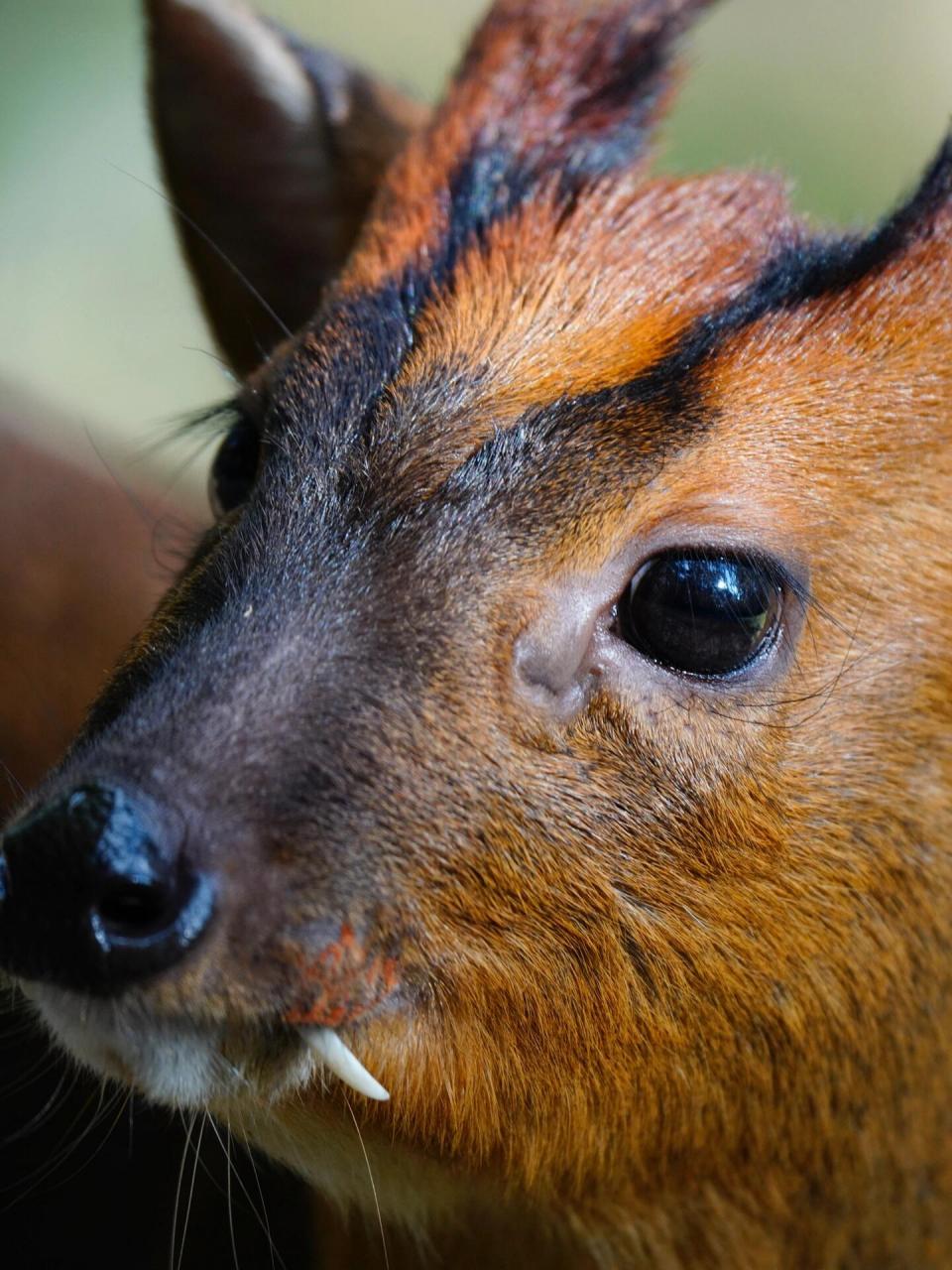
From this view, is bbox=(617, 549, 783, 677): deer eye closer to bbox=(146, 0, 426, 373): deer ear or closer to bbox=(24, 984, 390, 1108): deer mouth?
bbox=(24, 984, 390, 1108): deer mouth

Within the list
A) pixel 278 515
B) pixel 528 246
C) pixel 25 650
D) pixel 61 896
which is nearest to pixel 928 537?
pixel 528 246

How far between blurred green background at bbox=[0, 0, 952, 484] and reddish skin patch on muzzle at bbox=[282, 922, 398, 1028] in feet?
11.9

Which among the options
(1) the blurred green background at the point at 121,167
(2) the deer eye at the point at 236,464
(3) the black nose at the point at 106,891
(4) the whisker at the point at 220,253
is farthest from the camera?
(1) the blurred green background at the point at 121,167

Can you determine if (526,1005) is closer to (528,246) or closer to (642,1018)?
(642,1018)

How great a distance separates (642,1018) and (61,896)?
75cm

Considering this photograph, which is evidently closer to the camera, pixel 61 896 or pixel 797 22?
pixel 61 896

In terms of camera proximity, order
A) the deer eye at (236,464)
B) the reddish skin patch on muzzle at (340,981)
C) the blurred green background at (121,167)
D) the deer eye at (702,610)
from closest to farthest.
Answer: the reddish skin patch on muzzle at (340,981)
the deer eye at (702,610)
the deer eye at (236,464)
the blurred green background at (121,167)

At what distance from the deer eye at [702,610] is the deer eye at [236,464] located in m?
0.76

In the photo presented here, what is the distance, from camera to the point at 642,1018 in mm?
1870

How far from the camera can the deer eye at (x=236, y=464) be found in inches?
92.0

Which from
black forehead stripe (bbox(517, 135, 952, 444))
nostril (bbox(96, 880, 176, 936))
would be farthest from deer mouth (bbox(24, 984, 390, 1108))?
black forehead stripe (bbox(517, 135, 952, 444))

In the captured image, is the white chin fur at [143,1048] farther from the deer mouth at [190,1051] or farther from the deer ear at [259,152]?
the deer ear at [259,152]

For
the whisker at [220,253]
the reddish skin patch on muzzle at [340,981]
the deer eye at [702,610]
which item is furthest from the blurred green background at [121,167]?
the reddish skin patch on muzzle at [340,981]

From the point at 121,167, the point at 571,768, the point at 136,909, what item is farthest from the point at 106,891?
the point at 121,167
